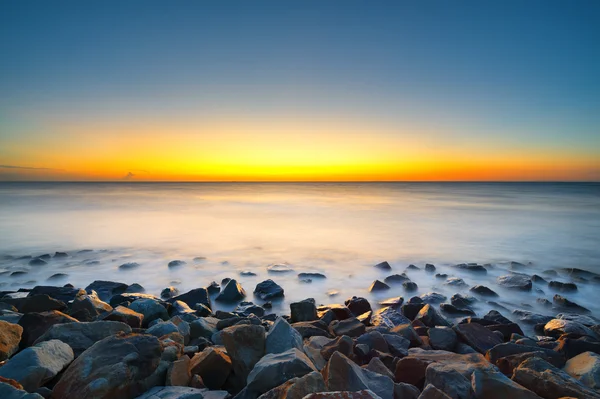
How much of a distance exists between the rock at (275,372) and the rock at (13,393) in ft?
4.46

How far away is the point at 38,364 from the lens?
2723mm

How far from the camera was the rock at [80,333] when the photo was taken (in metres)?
3.24

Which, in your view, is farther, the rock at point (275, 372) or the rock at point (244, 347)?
the rock at point (244, 347)

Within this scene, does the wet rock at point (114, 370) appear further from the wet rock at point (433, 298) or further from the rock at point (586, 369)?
the wet rock at point (433, 298)

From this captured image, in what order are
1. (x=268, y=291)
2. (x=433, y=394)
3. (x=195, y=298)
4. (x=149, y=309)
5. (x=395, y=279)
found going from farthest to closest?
(x=395, y=279) → (x=268, y=291) → (x=195, y=298) → (x=149, y=309) → (x=433, y=394)

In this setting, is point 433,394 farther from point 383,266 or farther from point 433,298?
point 383,266

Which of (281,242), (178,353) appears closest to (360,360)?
(178,353)

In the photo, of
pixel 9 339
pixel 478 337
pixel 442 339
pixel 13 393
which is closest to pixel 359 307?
pixel 442 339

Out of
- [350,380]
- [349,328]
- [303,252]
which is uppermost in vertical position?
[350,380]

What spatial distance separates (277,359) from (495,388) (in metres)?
1.61

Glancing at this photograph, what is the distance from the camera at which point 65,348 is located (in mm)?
3049

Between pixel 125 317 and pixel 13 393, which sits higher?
pixel 13 393

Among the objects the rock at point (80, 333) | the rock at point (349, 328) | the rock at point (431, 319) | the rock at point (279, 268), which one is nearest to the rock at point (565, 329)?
the rock at point (431, 319)

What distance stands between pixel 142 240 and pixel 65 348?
12.7m
